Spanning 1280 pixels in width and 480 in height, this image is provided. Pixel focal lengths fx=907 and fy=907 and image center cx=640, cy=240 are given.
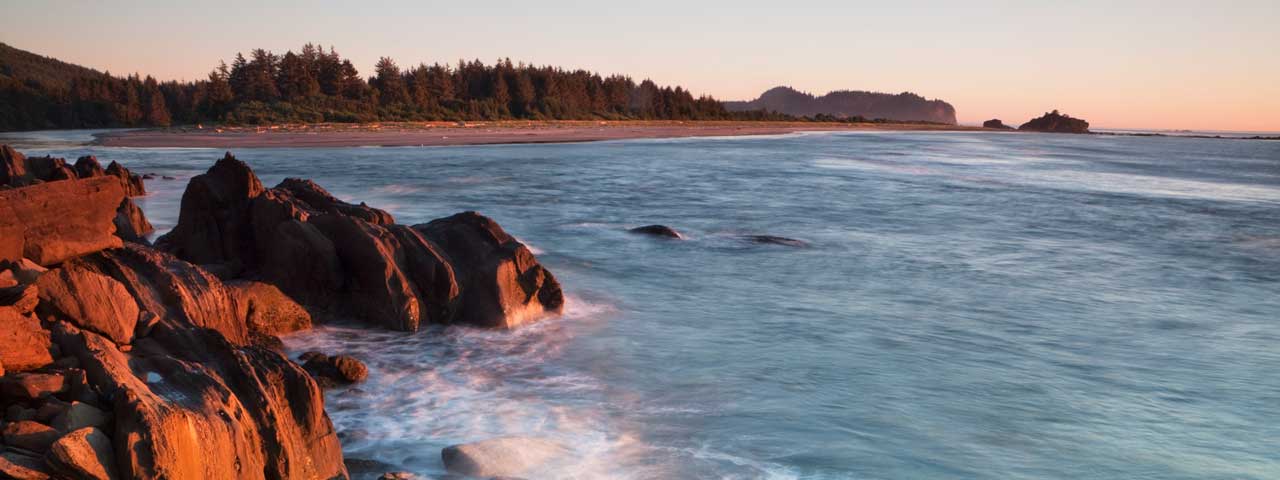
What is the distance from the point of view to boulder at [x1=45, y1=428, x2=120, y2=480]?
→ 163 inches

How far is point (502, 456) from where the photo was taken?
5.95 m

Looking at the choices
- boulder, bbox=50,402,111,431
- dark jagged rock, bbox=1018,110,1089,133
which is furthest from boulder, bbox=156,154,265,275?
dark jagged rock, bbox=1018,110,1089,133

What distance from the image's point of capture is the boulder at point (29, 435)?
427cm

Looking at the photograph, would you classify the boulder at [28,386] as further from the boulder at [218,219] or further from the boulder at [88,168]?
the boulder at [88,168]

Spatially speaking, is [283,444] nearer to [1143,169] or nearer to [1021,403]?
[1021,403]

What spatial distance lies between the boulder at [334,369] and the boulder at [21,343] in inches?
86.7

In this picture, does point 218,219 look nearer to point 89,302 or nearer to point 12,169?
point 89,302

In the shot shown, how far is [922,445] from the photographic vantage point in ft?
21.9

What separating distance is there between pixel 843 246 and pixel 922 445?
1079 cm

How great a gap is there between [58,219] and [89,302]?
1676mm

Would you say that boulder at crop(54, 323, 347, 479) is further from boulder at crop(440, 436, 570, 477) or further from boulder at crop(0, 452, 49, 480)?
boulder at crop(440, 436, 570, 477)

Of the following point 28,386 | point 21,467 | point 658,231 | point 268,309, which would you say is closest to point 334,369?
point 268,309

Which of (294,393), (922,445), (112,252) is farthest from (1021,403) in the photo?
(112,252)

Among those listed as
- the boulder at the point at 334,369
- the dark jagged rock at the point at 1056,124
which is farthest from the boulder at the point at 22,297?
the dark jagged rock at the point at 1056,124
